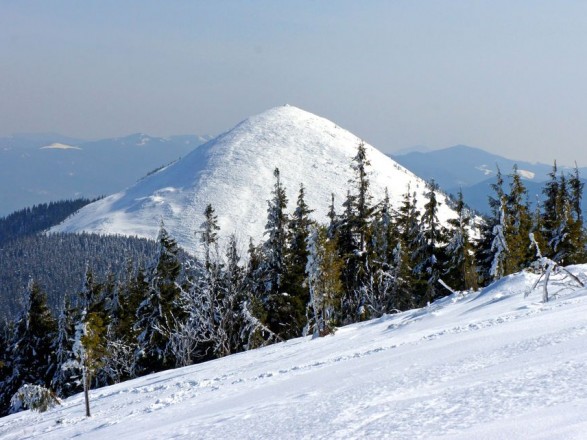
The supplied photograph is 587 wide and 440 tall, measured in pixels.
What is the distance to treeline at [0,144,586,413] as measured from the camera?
139ft

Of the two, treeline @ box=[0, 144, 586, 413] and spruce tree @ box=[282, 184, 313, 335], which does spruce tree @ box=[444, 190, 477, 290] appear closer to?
treeline @ box=[0, 144, 586, 413]

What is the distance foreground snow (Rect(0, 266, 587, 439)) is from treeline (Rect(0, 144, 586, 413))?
800 inches

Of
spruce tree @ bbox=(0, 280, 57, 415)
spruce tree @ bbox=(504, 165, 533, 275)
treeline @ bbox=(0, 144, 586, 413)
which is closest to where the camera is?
spruce tree @ bbox=(504, 165, 533, 275)

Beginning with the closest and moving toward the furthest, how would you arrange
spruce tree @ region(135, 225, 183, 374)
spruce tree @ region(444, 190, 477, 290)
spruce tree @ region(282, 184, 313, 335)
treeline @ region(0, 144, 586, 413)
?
1. treeline @ region(0, 144, 586, 413)
2. spruce tree @ region(282, 184, 313, 335)
3. spruce tree @ region(444, 190, 477, 290)
4. spruce tree @ region(135, 225, 183, 374)

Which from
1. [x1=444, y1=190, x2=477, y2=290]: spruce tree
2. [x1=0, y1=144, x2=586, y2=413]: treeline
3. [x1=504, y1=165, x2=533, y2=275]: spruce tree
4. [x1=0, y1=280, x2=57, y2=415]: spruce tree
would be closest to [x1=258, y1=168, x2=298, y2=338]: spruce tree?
[x1=0, y1=144, x2=586, y2=413]: treeline

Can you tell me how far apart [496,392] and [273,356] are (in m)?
17.0

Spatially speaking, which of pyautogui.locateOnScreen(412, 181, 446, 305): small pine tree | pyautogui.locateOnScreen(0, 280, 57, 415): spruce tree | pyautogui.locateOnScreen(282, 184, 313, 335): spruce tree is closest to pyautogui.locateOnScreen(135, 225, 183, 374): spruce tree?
pyautogui.locateOnScreen(282, 184, 313, 335): spruce tree

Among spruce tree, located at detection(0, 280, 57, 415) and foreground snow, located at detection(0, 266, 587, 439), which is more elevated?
foreground snow, located at detection(0, 266, 587, 439)

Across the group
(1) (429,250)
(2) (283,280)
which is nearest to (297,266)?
(2) (283,280)

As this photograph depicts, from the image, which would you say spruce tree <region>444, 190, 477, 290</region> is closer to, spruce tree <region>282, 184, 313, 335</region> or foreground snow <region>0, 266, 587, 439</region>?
spruce tree <region>282, 184, 313, 335</region>

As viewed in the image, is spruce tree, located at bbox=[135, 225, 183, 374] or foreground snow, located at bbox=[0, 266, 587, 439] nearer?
foreground snow, located at bbox=[0, 266, 587, 439]

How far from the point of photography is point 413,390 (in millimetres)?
9727

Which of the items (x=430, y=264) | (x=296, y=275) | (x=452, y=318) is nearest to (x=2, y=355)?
(x=296, y=275)

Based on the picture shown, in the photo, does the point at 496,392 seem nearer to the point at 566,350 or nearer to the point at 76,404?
the point at 566,350
